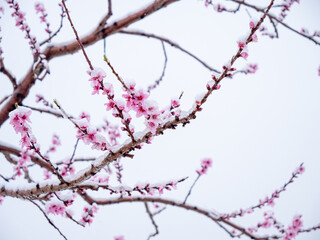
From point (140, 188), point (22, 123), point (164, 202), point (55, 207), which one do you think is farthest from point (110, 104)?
point (164, 202)

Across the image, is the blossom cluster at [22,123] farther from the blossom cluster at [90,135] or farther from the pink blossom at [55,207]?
the pink blossom at [55,207]

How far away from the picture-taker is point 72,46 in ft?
9.48

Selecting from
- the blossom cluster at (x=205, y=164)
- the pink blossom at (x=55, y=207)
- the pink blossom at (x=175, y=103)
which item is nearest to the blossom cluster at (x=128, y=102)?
the pink blossom at (x=175, y=103)

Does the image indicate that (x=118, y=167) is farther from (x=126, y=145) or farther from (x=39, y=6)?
(x=39, y=6)

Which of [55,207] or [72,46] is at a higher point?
[72,46]

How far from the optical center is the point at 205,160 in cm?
390

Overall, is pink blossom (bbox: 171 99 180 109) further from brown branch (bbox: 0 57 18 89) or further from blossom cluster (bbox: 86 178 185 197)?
brown branch (bbox: 0 57 18 89)

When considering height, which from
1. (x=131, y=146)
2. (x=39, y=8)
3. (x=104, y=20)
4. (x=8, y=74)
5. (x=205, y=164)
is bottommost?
(x=131, y=146)

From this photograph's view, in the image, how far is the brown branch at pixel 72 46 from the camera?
2.70m

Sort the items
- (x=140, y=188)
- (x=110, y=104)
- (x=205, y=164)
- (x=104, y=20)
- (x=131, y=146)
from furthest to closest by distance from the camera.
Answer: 1. (x=205, y=164)
2. (x=104, y=20)
3. (x=140, y=188)
4. (x=131, y=146)
5. (x=110, y=104)

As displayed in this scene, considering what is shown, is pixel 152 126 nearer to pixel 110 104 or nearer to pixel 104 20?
pixel 110 104

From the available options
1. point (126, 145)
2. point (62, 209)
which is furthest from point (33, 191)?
point (126, 145)

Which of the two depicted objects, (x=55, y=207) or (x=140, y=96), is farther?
(x=55, y=207)

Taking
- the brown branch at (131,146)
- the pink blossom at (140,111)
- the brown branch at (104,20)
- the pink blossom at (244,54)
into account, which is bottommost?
the brown branch at (131,146)
